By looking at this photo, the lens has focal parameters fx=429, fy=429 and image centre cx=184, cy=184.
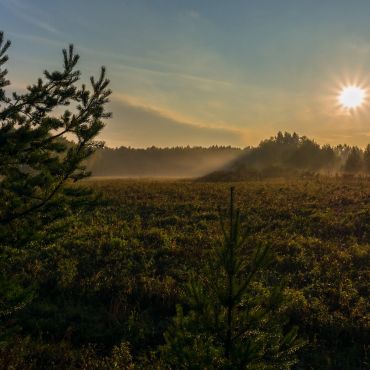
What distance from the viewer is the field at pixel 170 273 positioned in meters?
11.4

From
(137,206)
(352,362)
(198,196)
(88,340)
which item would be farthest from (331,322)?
(198,196)

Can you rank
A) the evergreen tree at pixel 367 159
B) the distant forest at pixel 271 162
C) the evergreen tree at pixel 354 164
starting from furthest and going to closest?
1. the evergreen tree at pixel 367 159
2. the evergreen tree at pixel 354 164
3. the distant forest at pixel 271 162

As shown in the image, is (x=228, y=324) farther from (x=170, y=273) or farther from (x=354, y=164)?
(x=354, y=164)

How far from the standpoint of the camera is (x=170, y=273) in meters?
16.0

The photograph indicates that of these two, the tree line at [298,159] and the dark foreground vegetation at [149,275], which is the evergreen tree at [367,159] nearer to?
the tree line at [298,159]

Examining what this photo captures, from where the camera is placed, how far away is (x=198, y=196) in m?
33.6

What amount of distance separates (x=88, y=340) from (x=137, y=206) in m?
18.6

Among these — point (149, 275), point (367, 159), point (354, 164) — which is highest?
point (367, 159)

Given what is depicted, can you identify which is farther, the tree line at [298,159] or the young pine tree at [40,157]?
the tree line at [298,159]

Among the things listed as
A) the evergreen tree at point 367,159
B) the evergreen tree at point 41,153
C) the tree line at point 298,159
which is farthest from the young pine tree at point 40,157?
the evergreen tree at point 367,159

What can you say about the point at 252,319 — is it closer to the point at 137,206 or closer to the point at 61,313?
the point at 61,313

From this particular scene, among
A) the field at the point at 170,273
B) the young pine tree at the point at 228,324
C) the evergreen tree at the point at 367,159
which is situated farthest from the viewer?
the evergreen tree at the point at 367,159

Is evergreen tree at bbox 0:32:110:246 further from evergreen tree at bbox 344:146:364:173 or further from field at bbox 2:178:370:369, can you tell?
evergreen tree at bbox 344:146:364:173

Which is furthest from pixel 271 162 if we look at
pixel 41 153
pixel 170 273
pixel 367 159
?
pixel 41 153
